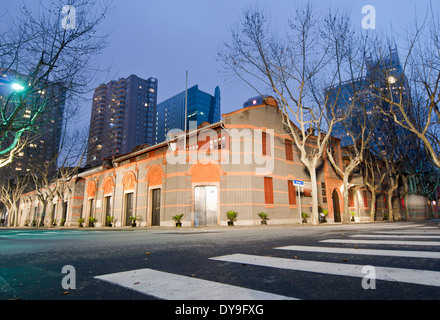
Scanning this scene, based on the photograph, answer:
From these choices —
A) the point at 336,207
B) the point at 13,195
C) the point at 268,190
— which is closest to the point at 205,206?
the point at 268,190

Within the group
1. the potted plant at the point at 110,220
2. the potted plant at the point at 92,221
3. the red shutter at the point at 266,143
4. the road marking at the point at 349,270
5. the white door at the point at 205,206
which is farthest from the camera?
the potted plant at the point at 92,221

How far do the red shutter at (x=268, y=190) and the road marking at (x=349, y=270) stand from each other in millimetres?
17522

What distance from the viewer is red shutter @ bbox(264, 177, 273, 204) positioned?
20562mm

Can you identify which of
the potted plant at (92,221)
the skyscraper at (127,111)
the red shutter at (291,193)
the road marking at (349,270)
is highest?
the skyscraper at (127,111)

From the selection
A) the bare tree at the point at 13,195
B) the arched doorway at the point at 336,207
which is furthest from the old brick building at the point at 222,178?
the bare tree at the point at 13,195

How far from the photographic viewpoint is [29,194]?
4753cm

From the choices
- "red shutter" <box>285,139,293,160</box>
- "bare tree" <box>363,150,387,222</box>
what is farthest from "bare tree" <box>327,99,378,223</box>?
"red shutter" <box>285,139,293,160</box>

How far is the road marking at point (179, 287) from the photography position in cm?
179

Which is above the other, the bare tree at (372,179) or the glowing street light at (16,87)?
the glowing street light at (16,87)

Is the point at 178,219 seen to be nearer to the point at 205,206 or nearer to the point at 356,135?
the point at 205,206

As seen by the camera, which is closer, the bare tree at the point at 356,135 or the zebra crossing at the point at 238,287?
the zebra crossing at the point at 238,287

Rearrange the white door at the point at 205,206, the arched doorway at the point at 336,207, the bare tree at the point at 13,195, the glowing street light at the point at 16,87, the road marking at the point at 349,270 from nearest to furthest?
1. the road marking at the point at 349,270
2. the glowing street light at the point at 16,87
3. the white door at the point at 205,206
4. the arched doorway at the point at 336,207
5. the bare tree at the point at 13,195

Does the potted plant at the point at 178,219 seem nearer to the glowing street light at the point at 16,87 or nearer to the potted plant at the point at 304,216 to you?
the potted plant at the point at 304,216
